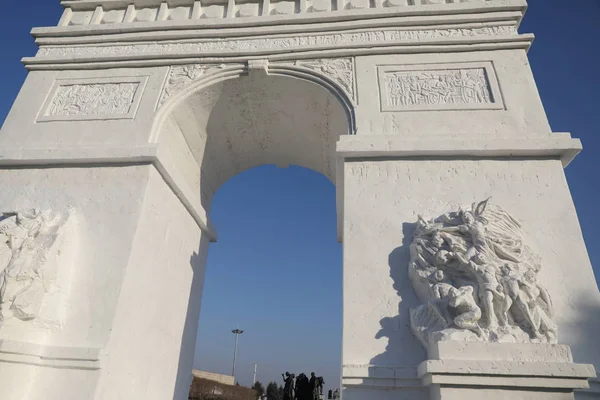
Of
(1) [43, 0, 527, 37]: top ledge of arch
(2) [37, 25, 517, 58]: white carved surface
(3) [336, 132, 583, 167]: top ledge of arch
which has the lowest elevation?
(3) [336, 132, 583, 167]: top ledge of arch

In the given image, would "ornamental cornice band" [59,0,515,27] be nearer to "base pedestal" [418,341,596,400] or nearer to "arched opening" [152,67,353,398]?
"arched opening" [152,67,353,398]

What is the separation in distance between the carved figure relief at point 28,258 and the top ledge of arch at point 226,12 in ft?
11.4

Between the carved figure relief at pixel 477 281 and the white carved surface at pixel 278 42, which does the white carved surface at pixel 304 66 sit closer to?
the white carved surface at pixel 278 42

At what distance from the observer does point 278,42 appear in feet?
19.5

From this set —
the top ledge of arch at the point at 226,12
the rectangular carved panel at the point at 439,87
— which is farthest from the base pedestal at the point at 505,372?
the top ledge of arch at the point at 226,12

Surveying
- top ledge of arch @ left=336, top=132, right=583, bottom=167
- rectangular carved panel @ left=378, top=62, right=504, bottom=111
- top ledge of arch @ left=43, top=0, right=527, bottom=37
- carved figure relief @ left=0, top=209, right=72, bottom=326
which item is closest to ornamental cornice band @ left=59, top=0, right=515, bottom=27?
top ledge of arch @ left=43, top=0, right=527, bottom=37

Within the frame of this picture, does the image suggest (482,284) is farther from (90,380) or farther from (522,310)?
(90,380)

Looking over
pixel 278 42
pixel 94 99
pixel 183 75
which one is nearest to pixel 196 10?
pixel 183 75

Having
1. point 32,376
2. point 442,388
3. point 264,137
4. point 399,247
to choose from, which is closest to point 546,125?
point 399,247

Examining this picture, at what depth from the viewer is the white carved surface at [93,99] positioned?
18.3 feet

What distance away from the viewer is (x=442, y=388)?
3.05 meters

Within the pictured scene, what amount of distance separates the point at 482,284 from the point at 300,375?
4.93 meters

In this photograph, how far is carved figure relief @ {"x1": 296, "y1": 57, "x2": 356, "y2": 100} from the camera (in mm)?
5318

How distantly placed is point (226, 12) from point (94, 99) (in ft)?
8.30
